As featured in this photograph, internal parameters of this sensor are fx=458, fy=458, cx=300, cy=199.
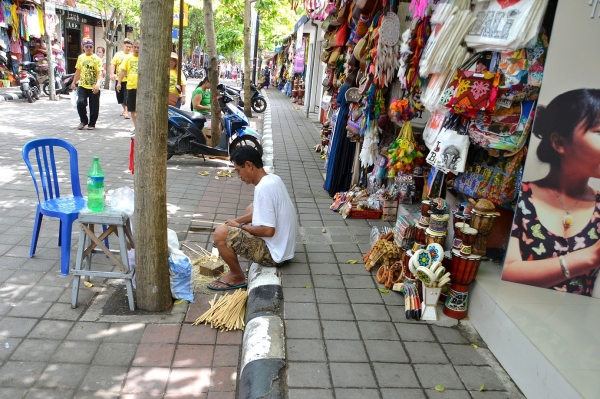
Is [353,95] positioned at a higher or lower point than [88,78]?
higher

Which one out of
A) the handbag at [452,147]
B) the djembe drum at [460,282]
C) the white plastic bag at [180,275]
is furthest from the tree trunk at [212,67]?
the djembe drum at [460,282]

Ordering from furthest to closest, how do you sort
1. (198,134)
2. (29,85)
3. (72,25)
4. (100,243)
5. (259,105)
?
1. (72,25)
2. (259,105)
3. (29,85)
4. (198,134)
5. (100,243)

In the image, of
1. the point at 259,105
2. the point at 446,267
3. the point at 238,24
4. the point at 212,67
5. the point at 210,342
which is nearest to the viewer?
the point at 210,342

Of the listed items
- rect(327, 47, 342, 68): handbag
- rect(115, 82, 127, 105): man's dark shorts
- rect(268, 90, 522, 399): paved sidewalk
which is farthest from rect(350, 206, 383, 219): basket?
rect(115, 82, 127, 105): man's dark shorts

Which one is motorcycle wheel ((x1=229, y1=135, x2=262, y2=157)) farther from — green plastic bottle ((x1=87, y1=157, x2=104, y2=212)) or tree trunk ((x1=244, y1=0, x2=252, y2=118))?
tree trunk ((x1=244, y1=0, x2=252, y2=118))

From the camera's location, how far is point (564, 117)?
114 inches

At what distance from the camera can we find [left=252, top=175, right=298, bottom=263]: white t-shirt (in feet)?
12.7

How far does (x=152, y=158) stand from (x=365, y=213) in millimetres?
3103

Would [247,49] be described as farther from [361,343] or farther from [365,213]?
[361,343]

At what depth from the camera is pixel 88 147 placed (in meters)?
8.84

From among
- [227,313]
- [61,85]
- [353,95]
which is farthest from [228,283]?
[61,85]

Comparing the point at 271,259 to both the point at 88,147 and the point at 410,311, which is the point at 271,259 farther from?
the point at 88,147

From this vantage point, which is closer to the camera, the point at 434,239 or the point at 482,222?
the point at 482,222

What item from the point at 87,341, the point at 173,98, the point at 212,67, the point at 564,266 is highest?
the point at 212,67
